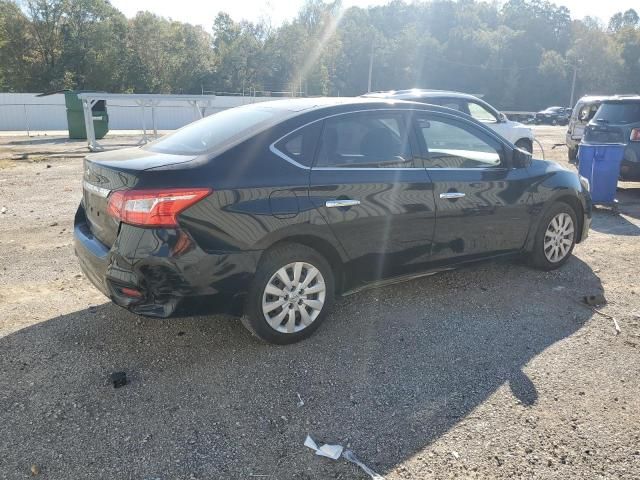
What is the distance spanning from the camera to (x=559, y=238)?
5.38m

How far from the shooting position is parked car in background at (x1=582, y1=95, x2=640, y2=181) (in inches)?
370

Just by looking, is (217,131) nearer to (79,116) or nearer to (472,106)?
(472,106)

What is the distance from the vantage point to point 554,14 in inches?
4508

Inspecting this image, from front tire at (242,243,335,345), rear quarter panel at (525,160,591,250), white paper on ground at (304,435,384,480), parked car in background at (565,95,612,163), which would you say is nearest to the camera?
white paper on ground at (304,435,384,480)

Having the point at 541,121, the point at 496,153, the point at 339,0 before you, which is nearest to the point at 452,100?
the point at 496,153

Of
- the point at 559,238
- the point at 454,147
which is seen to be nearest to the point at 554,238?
the point at 559,238

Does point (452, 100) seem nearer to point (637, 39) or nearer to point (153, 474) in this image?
point (153, 474)

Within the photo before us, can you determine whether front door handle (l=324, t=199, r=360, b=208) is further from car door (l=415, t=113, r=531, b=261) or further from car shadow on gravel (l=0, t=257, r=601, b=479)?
car shadow on gravel (l=0, t=257, r=601, b=479)

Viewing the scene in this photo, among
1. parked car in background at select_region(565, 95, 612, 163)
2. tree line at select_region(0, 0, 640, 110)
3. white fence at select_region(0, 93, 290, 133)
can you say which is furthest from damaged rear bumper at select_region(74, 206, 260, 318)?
tree line at select_region(0, 0, 640, 110)

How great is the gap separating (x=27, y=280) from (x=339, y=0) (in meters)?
95.3

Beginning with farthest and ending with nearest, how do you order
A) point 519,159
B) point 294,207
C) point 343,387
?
point 519,159 < point 294,207 < point 343,387

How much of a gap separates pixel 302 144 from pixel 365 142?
1.87 feet

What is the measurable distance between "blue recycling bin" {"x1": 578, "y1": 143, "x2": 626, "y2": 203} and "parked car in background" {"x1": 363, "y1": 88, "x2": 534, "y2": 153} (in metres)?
1.50

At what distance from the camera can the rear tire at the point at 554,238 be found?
5.23m
